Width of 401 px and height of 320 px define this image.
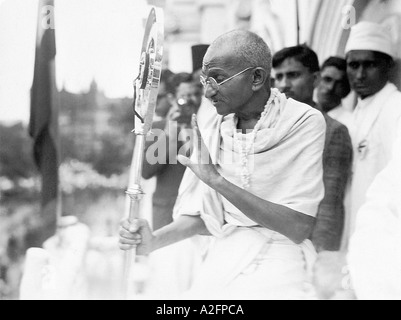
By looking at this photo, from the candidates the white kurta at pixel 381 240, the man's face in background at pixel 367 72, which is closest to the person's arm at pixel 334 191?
the white kurta at pixel 381 240

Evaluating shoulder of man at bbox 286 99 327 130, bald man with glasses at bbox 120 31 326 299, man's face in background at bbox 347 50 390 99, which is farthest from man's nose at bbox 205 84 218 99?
man's face in background at bbox 347 50 390 99

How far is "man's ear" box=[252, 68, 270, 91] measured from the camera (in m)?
2.89

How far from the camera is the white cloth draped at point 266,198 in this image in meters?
2.95

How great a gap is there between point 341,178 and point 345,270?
1.41 ft

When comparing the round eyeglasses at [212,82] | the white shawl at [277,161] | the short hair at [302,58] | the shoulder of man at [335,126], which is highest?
the short hair at [302,58]

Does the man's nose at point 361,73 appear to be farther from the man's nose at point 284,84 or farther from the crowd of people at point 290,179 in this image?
the man's nose at point 284,84

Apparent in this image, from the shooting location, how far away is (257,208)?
2916 mm

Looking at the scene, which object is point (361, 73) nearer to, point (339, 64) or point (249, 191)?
point (339, 64)

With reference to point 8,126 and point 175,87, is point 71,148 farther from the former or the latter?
point 175,87

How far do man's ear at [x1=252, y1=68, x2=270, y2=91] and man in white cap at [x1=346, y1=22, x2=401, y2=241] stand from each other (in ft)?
1.54

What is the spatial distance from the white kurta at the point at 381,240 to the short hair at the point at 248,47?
75cm

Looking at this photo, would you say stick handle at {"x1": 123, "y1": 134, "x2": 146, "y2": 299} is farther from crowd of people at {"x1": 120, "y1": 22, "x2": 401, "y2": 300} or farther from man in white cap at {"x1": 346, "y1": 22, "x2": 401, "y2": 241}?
man in white cap at {"x1": 346, "y1": 22, "x2": 401, "y2": 241}

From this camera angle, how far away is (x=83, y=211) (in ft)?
10.4

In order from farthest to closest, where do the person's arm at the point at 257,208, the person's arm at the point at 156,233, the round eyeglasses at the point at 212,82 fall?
the person's arm at the point at 156,233
the round eyeglasses at the point at 212,82
the person's arm at the point at 257,208
